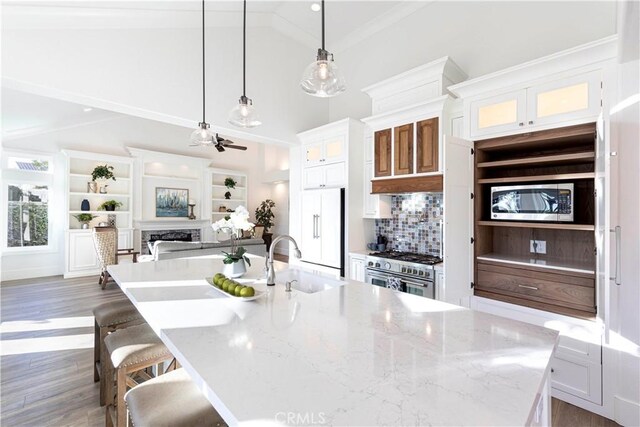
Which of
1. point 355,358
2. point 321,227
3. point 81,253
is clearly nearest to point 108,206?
point 81,253

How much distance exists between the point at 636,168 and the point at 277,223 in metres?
8.61

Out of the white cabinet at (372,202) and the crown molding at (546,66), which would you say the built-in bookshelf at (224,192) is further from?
the crown molding at (546,66)

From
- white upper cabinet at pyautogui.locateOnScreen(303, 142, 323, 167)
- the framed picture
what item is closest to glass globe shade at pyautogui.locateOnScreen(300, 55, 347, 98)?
white upper cabinet at pyautogui.locateOnScreen(303, 142, 323, 167)

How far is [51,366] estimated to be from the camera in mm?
2721

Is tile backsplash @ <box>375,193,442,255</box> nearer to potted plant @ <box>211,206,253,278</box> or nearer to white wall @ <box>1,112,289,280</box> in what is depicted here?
potted plant @ <box>211,206,253,278</box>

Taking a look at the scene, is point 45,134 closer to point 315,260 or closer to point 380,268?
point 315,260

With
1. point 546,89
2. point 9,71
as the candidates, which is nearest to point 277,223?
point 9,71

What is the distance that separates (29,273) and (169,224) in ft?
8.96

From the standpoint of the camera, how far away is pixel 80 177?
649 cm

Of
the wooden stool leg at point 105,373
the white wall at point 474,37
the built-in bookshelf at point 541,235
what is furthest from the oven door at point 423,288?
the wooden stool leg at point 105,373

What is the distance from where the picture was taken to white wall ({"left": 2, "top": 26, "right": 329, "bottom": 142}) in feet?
9.10

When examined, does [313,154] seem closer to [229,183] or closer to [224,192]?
[229,183]

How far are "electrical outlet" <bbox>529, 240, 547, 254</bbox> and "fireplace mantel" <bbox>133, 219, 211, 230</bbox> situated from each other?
24.0 feet

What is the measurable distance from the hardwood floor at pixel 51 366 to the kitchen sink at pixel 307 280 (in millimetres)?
1571
